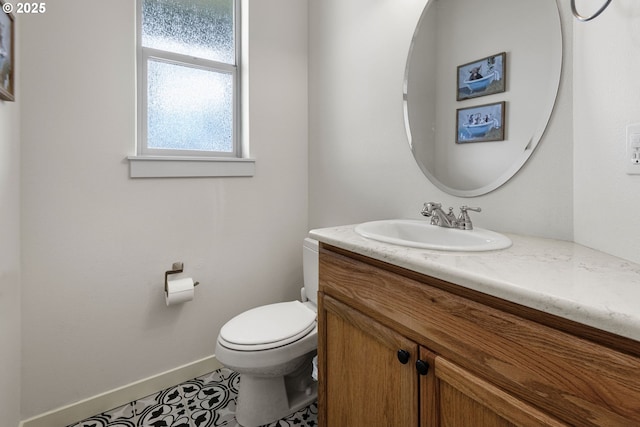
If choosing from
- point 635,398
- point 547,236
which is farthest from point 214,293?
point 635,398

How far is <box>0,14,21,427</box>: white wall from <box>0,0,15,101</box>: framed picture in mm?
57

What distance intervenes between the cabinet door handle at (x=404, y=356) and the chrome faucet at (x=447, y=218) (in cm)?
55

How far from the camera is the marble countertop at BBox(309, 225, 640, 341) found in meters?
0.50

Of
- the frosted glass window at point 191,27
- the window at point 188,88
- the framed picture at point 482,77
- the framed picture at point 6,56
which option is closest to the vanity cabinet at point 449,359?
the framed picture at point 482,77

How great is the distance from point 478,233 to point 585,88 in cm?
52

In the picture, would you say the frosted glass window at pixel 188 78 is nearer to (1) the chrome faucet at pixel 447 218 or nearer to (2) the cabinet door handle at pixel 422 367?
(1) the chrome faucet at pixel 447 218

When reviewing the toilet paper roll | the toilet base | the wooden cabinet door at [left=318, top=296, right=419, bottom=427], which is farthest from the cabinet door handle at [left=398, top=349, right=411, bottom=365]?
the toilet paper roll

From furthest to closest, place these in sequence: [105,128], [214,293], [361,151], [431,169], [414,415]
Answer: [214,293]
[361,151]
[105,128]
[431,169]
[414,415]

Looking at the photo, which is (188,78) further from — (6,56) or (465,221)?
(465,221)

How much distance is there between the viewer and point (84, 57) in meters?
1.47

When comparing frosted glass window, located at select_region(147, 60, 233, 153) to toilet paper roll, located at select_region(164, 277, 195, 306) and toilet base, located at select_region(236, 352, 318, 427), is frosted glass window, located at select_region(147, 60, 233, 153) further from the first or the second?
toilet base, located at select_region(236, 352, 318, 427)

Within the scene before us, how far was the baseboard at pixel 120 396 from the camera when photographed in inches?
58.0

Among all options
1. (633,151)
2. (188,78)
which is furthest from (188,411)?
(633,151)

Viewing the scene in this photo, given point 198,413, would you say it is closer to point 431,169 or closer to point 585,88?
point 431,169
